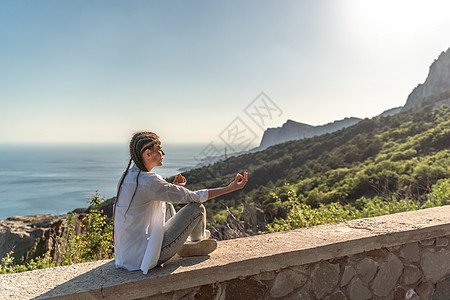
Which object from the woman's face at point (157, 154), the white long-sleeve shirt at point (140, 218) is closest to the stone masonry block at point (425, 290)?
the white long-sleeve shirt at point (140, 218)

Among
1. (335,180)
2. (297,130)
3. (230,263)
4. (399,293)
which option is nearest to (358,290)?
(399,293)

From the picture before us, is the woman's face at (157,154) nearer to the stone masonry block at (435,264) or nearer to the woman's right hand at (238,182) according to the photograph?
the woman's right hand at (238,182)

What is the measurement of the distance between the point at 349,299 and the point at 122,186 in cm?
191

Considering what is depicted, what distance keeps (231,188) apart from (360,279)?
4.26ft

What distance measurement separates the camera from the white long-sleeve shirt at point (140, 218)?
204cm

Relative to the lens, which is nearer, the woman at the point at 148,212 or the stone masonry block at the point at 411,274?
the woman at the point at 148,212

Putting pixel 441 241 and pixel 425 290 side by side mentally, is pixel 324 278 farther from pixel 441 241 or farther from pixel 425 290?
pixel 441 241

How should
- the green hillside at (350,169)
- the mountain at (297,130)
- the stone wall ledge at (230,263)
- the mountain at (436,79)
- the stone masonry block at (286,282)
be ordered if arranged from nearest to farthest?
the stone wall ledge at (230,263) → the stone masonry block at (286,282) → the green hillside at (350,169) → the mountain at (297,130) → the mountain at (436,79)

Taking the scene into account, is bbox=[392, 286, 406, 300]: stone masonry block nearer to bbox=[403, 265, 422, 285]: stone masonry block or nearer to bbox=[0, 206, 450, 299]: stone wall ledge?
bbox=[403, 265, 422, 285]: stone masonry block

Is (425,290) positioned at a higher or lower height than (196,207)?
lower

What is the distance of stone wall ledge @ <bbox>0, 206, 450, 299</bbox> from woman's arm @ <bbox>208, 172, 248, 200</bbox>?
0.44 meters

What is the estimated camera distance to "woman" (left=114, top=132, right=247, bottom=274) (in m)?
2.04

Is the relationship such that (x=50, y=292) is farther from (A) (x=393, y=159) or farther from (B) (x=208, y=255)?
(A) (x=393, y=159)

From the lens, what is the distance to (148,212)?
2111 mm
